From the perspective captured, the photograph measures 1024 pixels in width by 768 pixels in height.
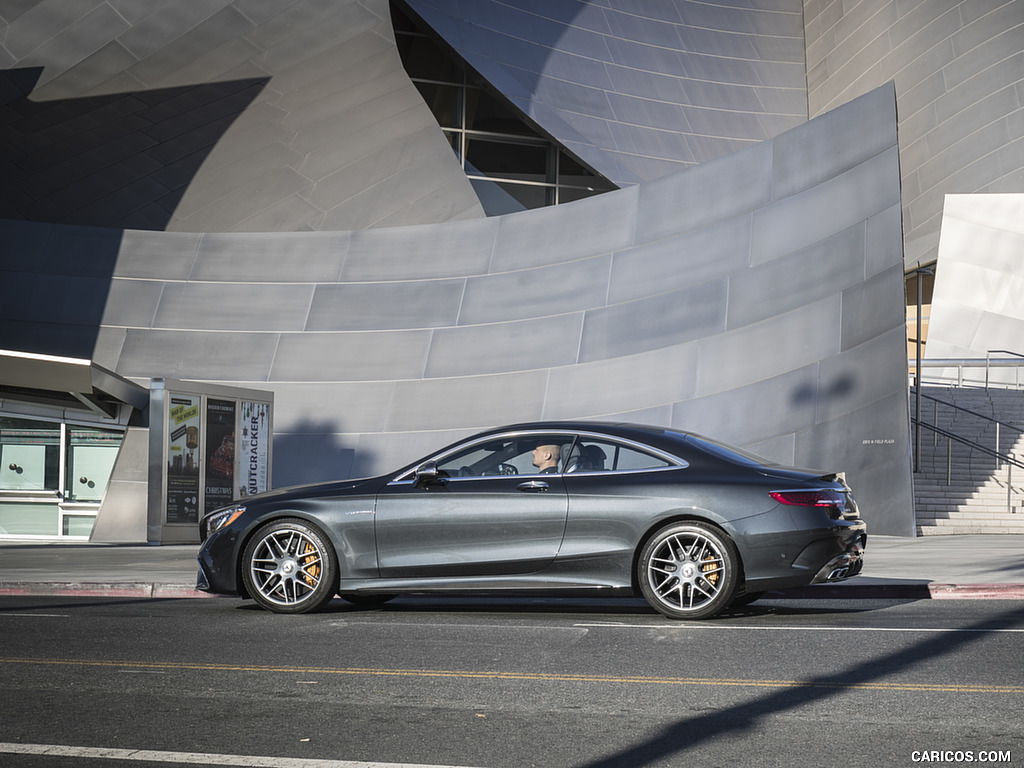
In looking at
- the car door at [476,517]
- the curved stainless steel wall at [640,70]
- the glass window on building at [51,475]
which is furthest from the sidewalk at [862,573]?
the curved stainless steel wall at [640,70]

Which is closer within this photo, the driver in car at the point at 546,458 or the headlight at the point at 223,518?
the driver in car at the point at 546,458

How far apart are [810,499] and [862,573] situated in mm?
3025

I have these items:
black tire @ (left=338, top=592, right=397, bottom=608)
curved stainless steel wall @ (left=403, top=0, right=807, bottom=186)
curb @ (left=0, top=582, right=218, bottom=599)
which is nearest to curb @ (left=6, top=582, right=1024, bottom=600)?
curb @ (left=0, top=582, right=218, bottom=599)

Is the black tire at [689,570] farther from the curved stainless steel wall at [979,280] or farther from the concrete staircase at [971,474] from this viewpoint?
the curved stainless steel wall at [979,280]

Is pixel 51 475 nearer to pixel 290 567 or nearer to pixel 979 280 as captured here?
pixel 290 567

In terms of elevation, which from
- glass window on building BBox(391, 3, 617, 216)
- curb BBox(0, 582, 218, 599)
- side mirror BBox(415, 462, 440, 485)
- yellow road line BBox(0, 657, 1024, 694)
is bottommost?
curb BBox(0, 582, 218, 599)

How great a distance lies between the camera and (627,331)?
19531 mm

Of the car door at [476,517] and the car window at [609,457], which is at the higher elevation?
the car window at [609,457]

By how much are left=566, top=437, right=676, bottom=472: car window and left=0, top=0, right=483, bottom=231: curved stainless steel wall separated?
63.6ft

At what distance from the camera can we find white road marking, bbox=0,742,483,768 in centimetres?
407

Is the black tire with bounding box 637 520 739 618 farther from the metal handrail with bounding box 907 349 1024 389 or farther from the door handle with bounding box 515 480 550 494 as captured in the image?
the metal handrail with bounding box 907 349 1024 389

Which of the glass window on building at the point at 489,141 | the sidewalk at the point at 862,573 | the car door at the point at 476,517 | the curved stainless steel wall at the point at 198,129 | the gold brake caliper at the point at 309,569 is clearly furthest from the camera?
the glass window on building at the point at 489,141

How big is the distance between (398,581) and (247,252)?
15777mm

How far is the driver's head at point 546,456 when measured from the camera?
8430 millimetres
